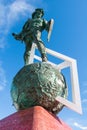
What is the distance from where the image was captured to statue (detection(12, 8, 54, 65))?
31.5 ft

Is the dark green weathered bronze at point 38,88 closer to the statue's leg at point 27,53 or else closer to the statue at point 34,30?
the statue at point 34,30

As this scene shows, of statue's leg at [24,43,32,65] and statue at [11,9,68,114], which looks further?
statue's leg at [24,43,32,65]

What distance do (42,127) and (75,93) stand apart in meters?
1.99

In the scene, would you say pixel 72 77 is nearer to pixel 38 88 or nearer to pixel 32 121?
pixel 38 88

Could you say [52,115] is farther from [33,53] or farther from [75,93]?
[33,53]

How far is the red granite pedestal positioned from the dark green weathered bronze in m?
0.24

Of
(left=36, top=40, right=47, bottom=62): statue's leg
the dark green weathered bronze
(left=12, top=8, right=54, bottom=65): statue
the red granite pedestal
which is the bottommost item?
the red granite pedestal

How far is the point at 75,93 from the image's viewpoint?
27.9 ft

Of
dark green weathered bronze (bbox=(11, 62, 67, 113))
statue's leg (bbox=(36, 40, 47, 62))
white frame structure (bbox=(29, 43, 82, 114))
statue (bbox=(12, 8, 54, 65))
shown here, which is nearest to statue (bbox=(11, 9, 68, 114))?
dark green weathered bronze (bbox=(11, 62, 67, 113))

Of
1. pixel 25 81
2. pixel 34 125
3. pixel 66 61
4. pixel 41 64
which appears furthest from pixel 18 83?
pixel 66 61

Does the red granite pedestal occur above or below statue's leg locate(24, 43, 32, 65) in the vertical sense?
below

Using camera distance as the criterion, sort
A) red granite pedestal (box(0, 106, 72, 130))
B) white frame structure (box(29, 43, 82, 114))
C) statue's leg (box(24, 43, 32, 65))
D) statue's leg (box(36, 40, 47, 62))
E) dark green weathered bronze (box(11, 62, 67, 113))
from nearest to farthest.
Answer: red granite pedestal (box(0, 106, 72, 130)) → dark green weathered bronze (box(11, 62, 67, 113)) → white frame structure (box(29, 43, 82, 114)) → statue's leg (box(36, 40, 47, 62)) → statue's leg (box(24, 43, 32, 65))

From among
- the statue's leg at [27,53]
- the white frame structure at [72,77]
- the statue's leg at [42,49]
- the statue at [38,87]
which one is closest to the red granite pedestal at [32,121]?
the statue at [38,87]

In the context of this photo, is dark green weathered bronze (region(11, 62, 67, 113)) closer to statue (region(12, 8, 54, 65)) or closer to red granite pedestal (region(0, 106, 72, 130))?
red granite pedestal (region(0, 106, 72, 130))
